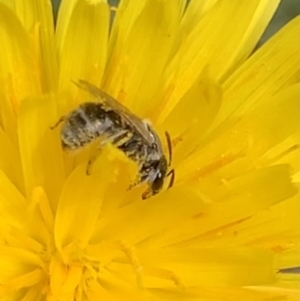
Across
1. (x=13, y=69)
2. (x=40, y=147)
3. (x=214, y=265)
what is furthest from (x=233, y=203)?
(x=13, y=69)

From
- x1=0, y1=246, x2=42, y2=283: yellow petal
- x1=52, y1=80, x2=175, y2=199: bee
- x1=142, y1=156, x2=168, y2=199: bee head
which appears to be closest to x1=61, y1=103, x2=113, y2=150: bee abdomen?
x1=52, y1=80, x2=175, y2=199: bee

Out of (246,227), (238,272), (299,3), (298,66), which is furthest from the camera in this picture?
(299,3)

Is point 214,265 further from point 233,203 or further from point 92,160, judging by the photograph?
point 92,160

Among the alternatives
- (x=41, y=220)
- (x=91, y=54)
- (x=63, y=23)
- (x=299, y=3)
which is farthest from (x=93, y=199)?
(x=299, y=3)

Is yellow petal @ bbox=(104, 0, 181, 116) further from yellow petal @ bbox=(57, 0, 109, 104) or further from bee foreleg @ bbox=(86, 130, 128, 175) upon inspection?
bee foreleg @ bbox=(86, 130, 128, 175)

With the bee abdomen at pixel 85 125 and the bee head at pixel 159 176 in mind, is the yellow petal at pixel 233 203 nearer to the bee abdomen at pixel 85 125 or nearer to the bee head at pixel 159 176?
the bee head at pixel 159 176

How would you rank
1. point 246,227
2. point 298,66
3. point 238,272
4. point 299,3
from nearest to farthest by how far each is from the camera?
point 238,272
point 246,227
point 298,66
point 299,3

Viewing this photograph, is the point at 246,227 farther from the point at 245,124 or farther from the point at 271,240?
the point at 245,124
